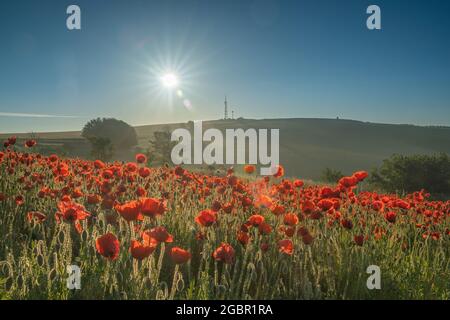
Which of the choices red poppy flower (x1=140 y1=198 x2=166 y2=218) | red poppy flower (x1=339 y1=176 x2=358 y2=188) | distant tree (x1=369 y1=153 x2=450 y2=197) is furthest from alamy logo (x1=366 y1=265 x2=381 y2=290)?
distant tree (x1=369 y1=153 x2=450 y2=197)

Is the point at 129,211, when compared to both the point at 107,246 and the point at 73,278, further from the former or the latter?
the point at 73,278

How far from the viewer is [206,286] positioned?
2412 millimetres

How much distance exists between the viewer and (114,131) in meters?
56.0

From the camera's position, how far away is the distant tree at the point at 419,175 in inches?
907

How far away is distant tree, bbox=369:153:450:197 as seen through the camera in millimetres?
23031

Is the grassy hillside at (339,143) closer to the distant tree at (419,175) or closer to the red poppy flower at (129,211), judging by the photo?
the distant tree at (419,175)

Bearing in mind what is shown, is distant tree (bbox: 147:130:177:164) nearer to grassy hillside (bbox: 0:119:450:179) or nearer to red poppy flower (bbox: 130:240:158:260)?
grassy hillside (bbox: 0:119:450:179)

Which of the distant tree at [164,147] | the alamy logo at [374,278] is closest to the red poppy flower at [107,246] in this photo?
the alamy logo at [374,278]

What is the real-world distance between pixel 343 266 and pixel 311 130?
82788 mm

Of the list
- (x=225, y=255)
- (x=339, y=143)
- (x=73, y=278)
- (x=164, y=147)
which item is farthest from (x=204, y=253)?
(x=339, y=143)

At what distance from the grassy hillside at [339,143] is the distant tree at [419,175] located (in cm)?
2124

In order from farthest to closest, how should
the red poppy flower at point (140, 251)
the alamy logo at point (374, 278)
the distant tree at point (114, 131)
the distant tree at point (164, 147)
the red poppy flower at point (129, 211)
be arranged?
1. the distant tree at point (114, 131)
2. the distant tree at point (164, 147)
3. the alamy logo at point (374, 278)
4. the red poppy flower at point (129, 211)
5. the red poppy flower at point (140, 251)
